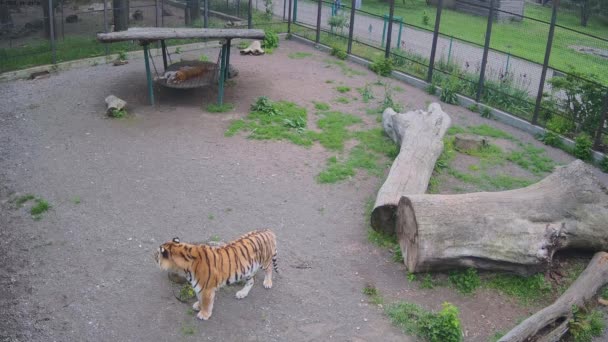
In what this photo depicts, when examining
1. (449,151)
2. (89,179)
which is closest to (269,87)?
(449,151)

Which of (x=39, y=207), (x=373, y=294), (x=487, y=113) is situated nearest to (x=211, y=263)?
(x=373, y=294)

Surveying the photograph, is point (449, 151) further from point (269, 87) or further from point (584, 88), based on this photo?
point (269, 87)

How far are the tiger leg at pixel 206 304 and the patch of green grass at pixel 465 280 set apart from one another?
2.82 meters

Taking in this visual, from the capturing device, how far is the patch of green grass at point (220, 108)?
503 inches

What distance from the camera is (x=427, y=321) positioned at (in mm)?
6645

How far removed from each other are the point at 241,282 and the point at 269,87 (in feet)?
25.2

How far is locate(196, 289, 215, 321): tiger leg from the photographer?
6.59m

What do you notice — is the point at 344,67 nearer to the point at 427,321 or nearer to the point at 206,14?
the point at 206,14

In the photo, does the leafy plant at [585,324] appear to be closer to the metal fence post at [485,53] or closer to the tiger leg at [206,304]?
the tiger leg at [206,304]

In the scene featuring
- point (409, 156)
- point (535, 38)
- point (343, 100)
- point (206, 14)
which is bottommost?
point (343, 100)

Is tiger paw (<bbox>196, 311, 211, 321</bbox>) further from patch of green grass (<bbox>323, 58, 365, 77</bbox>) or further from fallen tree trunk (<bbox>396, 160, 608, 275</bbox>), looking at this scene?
patch of green grass (<bbox>323, 58, 365, 77</bbox>)

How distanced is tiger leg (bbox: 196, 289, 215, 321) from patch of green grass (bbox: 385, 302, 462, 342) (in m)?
1.87

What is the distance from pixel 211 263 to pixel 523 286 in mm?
3675

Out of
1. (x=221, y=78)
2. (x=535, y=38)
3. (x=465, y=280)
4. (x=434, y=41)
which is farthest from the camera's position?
(x=535, y=38)
